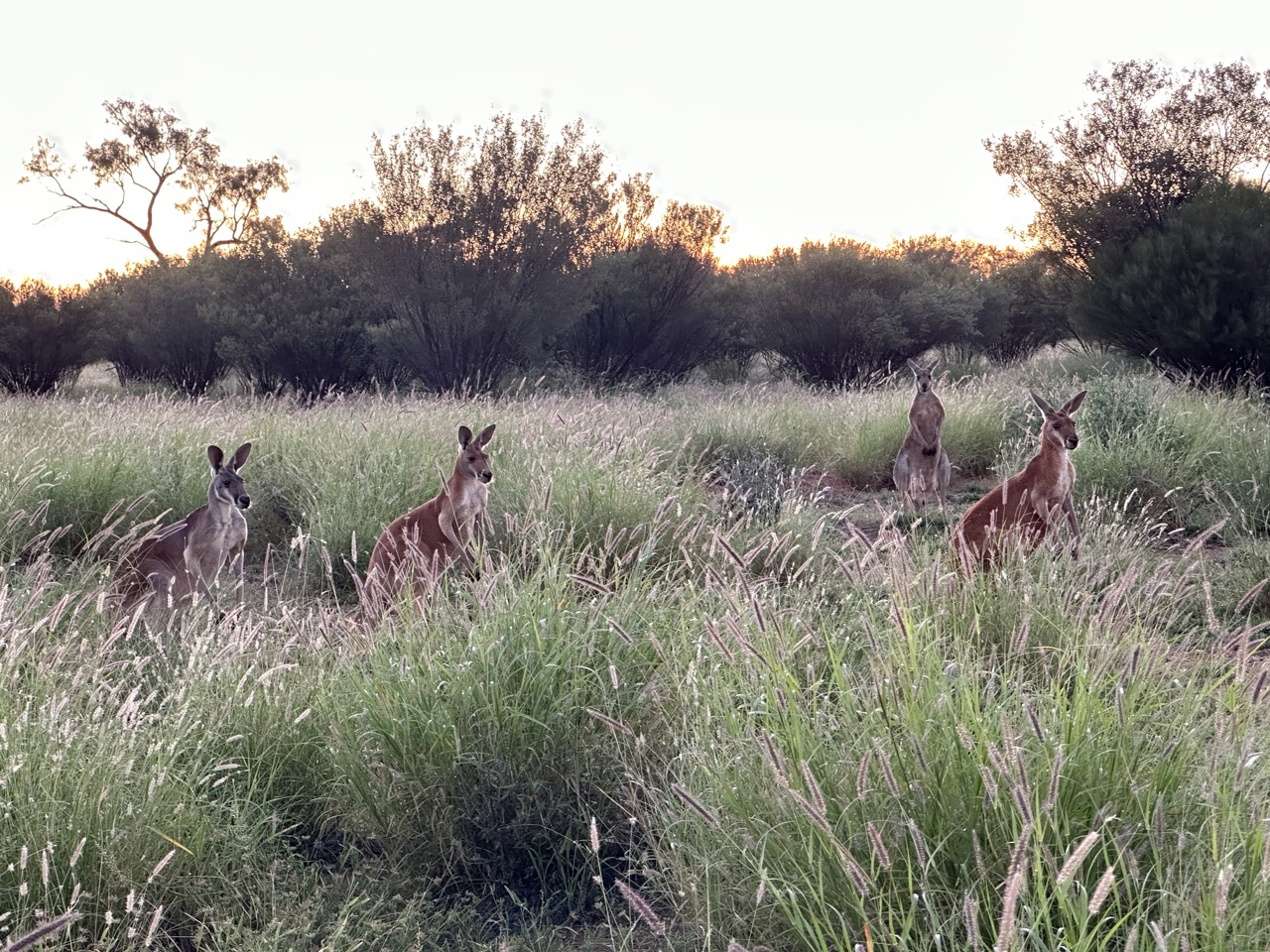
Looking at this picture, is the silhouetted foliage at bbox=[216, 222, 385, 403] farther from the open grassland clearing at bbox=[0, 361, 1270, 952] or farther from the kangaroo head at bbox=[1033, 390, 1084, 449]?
the open grassland clearing at bbox=[0, 361, 1270, 952]

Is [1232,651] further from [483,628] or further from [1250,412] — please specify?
[1250,412]

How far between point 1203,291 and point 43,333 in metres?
25.0

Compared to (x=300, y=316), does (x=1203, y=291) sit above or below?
below

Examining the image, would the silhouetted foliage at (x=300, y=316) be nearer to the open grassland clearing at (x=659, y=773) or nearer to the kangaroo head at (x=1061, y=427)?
the kangaroo head at (x=1061, y=427)

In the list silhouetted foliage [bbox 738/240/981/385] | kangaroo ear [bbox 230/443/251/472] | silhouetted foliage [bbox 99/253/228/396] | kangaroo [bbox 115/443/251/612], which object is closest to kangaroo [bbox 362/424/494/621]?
kangaroo [bbox 115/443/251/612]

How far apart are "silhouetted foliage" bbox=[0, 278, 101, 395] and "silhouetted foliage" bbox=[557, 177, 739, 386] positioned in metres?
12.2

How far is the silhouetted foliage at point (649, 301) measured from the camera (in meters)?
25.0

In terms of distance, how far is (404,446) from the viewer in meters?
9.62

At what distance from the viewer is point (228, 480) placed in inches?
270

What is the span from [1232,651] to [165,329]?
26172 millimetres

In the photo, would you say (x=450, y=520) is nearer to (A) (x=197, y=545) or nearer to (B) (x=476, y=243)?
(A) (x=197, y=545)

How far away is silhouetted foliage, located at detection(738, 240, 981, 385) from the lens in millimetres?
25328

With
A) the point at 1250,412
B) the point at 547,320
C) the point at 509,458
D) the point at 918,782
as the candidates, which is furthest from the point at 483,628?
the point at 547,320

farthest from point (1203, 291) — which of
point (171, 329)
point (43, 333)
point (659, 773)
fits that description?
point (43, 333)
